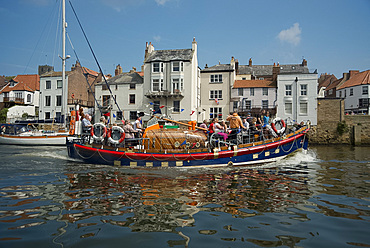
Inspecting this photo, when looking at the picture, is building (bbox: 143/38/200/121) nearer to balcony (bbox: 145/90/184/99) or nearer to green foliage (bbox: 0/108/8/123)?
balcony (bbox: 145/90/184/99)

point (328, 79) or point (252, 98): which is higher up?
point (328, 79)

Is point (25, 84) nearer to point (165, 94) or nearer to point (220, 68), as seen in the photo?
point (165, 94)

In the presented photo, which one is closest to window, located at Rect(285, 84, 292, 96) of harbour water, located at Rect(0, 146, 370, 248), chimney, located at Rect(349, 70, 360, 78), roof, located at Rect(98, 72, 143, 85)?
chimney, located at Rect(349, 70, 360, 78)

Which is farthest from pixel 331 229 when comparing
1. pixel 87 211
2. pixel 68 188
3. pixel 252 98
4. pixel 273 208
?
pixel 252 98

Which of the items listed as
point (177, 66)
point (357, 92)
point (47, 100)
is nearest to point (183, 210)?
point (177, 66)

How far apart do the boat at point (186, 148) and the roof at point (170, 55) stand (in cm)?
2746

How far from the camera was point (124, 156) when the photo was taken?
46.3ft

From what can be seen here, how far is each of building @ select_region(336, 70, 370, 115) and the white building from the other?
1177cm

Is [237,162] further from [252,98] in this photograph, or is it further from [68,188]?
[252,98]

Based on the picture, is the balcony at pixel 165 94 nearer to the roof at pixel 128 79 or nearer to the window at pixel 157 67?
the window at pixel 157 67

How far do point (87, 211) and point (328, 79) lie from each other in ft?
241

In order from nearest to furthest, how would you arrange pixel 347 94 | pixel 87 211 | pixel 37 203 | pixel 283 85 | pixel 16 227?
pixel 16 227 < pixel 87 211 < pixel 37 203 < pixel 283 85 < pixel 347 94

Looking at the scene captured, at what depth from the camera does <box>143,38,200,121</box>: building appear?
40.9m

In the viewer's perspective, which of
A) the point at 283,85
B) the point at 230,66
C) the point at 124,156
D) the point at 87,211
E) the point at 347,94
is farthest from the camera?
the point at 347,94
